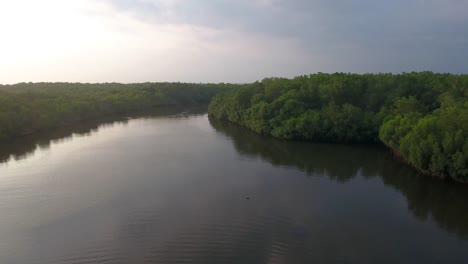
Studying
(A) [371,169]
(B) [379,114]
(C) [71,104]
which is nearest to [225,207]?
(A) [371,169]

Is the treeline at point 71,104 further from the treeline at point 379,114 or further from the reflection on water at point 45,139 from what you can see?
the treeline at point 379,114

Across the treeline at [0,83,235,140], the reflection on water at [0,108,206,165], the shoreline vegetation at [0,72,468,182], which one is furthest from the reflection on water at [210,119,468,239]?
the treeline at [0,83,235,140]

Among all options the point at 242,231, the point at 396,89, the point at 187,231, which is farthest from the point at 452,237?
the point at 396,89

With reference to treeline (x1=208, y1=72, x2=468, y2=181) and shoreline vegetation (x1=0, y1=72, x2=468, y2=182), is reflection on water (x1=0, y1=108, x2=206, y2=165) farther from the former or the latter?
treeline (x1=208, y1=72, x2=468, y2=181)

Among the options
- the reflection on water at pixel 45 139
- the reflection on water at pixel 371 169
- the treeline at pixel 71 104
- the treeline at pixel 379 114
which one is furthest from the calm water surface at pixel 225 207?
the treeline at pixel 71 104

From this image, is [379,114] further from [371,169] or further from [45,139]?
[45,139]

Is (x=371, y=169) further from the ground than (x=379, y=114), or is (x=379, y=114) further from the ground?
(x=379, y=114)
